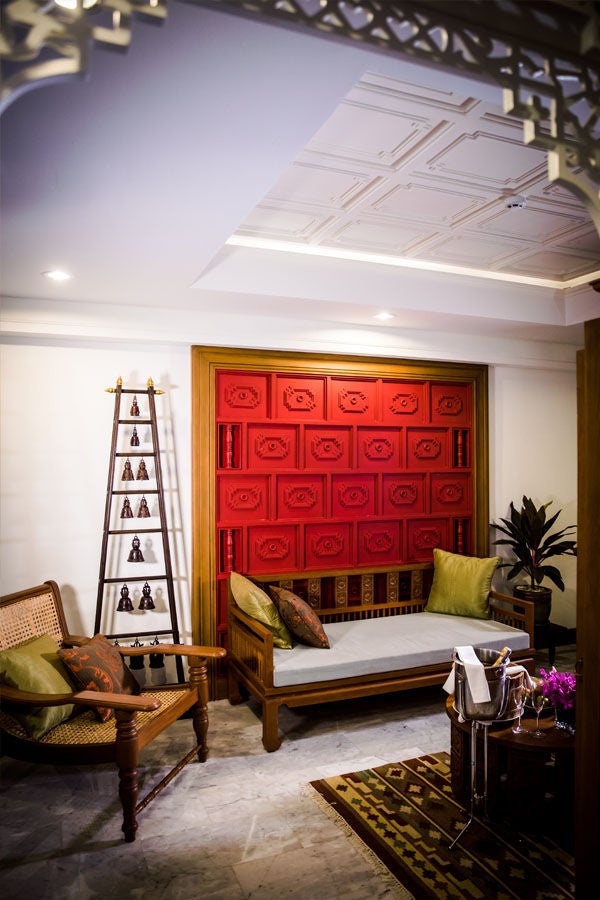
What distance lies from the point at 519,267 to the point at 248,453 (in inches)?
86.3

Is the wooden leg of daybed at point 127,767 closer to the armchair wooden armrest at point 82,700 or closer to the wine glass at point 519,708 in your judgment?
the armchair wooden armrest at point 82,700

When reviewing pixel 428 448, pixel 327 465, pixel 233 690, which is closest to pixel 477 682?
pixel 233 690

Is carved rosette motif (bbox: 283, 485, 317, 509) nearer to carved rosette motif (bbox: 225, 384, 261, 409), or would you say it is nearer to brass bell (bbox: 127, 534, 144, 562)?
carved rosette motif (bbox: 225, 384, 261, 409)

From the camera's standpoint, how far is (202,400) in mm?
4203

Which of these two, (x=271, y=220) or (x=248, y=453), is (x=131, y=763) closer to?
(x=248, y=453)

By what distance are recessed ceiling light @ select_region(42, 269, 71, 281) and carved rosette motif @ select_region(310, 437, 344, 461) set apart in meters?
2.06

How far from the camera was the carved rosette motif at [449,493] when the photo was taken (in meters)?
4.98

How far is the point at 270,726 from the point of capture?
341cm

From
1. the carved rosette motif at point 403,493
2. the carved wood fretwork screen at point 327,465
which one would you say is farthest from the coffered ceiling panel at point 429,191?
the carved rosette motif at point 403,493

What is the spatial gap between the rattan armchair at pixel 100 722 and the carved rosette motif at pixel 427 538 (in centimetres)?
213

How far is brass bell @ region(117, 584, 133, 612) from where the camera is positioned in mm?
3807

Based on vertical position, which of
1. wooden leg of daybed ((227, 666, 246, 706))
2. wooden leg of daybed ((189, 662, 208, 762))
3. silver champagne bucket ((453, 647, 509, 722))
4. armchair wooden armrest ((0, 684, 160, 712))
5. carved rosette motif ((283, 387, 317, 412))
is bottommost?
wooden leg of daybed ((227, 666, 246, 706))

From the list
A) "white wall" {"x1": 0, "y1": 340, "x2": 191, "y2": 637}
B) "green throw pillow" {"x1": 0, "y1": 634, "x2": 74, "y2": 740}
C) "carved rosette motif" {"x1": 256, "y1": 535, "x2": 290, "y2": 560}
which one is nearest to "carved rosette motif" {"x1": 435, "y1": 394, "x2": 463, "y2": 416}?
"carved rosette motif" {"x1": 256, "y1": 535, "x2": 290, "y2": 560}

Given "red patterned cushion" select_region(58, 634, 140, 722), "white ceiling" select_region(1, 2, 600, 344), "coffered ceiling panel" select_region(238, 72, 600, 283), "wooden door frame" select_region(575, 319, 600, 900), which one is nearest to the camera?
"white ceiling" select_region(1, 2, 600, 344)
